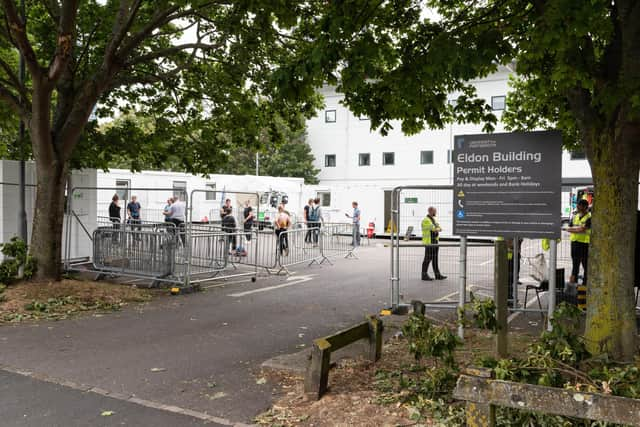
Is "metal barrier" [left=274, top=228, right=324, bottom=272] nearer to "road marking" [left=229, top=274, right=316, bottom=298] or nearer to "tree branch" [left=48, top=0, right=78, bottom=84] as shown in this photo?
"road marking" [left=229, top=274, right=316, bottom=298]

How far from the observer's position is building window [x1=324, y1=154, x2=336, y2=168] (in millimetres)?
42438

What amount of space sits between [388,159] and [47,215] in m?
30.1

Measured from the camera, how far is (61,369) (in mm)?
6129

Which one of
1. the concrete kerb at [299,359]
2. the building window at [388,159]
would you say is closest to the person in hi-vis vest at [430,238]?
the concrete kerb at [299,359]

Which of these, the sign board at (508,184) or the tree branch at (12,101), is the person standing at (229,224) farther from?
the sign board at (508,184)

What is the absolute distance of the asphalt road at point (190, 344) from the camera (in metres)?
5.16

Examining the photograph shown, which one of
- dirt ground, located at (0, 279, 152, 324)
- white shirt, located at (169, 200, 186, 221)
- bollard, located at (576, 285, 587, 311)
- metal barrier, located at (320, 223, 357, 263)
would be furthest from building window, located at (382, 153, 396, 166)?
bollard, located at (576, 285, 587, 311)

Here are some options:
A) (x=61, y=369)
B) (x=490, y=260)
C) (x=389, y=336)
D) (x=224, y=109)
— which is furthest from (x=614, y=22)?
(x=490, y=260)

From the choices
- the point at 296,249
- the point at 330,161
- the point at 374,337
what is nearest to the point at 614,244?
the point at 374,337

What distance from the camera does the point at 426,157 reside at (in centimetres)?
3662

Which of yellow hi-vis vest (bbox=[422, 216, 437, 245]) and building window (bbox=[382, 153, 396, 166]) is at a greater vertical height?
building window (bbox=[382, 153, 396, 166])

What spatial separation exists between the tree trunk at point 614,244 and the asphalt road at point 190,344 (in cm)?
339

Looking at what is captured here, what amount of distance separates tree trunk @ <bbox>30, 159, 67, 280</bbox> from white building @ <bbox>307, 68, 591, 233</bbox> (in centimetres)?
1917

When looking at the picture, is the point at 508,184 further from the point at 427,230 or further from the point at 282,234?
the point at 282,234
